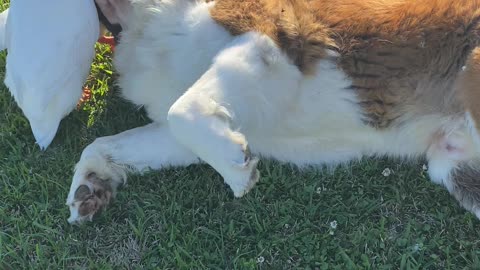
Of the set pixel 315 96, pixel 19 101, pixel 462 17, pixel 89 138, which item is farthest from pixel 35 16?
pixel 462 17

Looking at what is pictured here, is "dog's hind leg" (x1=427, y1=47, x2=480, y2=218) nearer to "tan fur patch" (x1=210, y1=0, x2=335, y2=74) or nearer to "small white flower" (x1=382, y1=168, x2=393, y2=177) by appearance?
"small white flower" (x1=382, y1=168, x2=393, y2=177)

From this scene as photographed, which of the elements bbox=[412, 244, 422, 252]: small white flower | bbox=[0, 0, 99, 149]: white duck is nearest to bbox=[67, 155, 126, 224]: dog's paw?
bbox=[0, 0, 99, 149]: white duck

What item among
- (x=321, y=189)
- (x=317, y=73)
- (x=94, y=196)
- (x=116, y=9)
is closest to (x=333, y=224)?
(x=321, y=189)

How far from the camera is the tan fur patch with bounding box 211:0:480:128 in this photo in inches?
135

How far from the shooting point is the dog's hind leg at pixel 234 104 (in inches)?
123

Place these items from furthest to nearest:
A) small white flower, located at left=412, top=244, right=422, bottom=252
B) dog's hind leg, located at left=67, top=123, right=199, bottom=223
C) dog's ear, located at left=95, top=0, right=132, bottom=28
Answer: dog's ear, located at left=95, top=0, right=132, bottom=28 < dog's hind leg, located at left=67, top=123, right=199, bottom=223 < small white flower, located at left=412, top=244, right=422, bottom=252

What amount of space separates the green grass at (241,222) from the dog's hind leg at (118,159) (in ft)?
0.23

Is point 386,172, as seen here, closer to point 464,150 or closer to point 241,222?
point 464,150

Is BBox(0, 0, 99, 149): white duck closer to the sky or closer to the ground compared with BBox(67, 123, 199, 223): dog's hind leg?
closer to the sky

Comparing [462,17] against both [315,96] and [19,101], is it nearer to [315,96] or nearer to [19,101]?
[315,96]

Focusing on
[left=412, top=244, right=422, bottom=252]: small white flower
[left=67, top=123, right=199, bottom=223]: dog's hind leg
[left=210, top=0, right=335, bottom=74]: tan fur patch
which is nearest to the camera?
[left=412, top=244, right=422, bottom=252]: small white flower

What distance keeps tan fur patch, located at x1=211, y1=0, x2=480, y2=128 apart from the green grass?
47cm

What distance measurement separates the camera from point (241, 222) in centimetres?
349

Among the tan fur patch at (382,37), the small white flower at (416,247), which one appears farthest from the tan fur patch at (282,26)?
the small white flower at (416,247)
